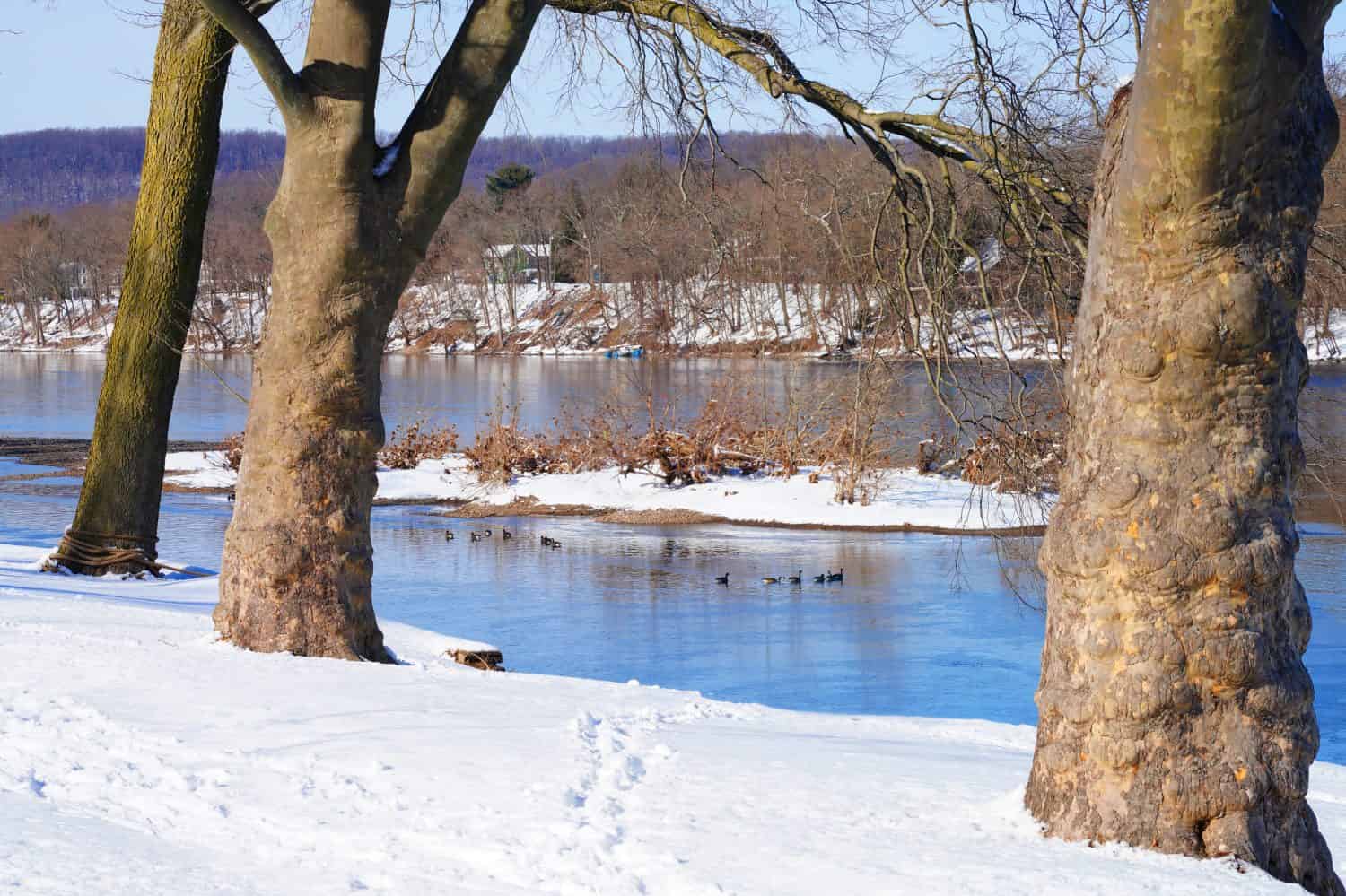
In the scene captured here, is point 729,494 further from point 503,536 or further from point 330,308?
point 330,308

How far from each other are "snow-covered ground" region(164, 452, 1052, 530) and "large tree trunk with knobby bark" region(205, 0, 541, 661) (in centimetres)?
1449

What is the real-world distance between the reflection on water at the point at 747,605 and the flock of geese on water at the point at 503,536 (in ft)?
0.62

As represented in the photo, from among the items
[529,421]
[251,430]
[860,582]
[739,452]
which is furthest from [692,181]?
[529,421]

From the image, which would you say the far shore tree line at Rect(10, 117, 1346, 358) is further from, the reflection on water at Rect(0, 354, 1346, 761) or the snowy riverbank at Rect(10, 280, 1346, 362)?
the reflection on water at Rect(0, 354, 1346, 761)

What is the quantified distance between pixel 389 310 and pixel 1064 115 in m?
4.34

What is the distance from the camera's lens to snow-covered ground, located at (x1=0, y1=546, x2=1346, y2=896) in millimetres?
3898

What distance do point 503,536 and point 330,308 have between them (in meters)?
13.6

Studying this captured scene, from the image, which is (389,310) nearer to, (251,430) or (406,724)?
(251,430)

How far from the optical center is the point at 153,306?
12172 mm

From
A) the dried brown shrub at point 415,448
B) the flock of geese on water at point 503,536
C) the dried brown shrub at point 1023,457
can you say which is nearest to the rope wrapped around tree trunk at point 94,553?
the dried brown shrub at point 1023,457

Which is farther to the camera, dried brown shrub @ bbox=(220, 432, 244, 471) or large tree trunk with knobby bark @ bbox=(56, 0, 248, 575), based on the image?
dried brown shrub @ bbox=(220, 432, 244, 471)

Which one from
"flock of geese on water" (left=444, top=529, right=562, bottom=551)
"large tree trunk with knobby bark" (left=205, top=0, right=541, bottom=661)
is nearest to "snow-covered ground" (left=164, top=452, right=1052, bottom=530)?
"flock of geese on water" (left=444, top=529, right=562, bottom=551)

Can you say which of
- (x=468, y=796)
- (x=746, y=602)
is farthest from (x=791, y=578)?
(x=468, y=796)

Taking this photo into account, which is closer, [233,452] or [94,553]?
[94,553]
